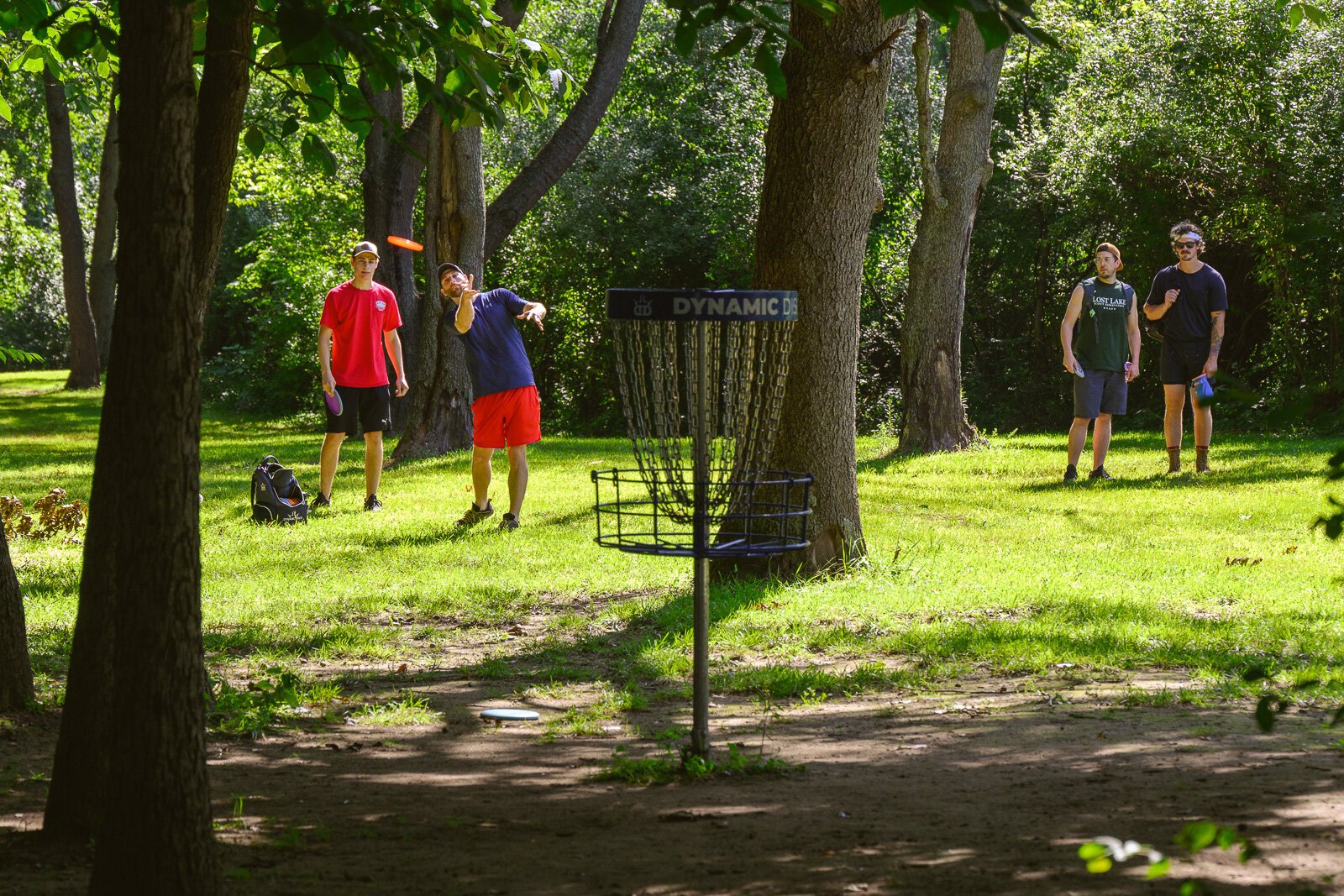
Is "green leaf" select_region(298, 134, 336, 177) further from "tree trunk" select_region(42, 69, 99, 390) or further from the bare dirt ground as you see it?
"tree trunk" select_region(42, 69, 99, 390)

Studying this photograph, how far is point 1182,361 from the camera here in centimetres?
1336

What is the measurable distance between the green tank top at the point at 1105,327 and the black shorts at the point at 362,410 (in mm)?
6307

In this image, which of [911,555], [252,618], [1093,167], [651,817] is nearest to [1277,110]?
[1093,167]

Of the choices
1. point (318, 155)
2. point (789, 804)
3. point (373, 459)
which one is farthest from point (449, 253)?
point (789, 804)

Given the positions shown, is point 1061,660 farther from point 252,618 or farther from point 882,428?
point 882,428

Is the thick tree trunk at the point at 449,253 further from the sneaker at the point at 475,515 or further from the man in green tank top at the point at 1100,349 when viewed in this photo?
the man in green tank top at the point at 1100,349

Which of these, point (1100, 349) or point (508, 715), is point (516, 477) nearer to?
point (508, 715)

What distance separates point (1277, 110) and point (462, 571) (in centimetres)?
1358

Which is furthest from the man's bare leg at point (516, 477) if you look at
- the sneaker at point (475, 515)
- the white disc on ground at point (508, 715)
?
the white disc on ground at point (508, 715)

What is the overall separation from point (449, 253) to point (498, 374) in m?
6.55

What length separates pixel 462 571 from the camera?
9438mm

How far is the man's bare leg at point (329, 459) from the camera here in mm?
12414

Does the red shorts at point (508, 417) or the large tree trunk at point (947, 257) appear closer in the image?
the red shorts at point (508, 417)

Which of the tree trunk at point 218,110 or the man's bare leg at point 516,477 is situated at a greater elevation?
the tree trunk at point 218,110
